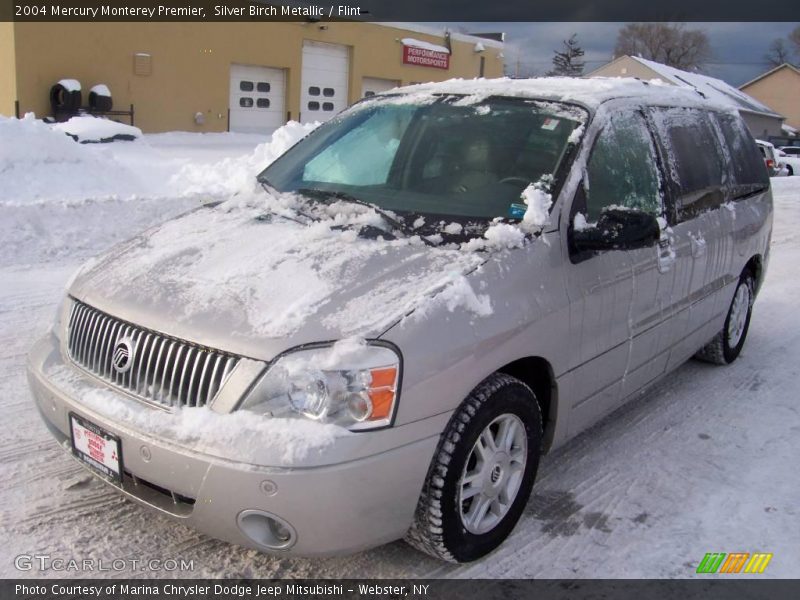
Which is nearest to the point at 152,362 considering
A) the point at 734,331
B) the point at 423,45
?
the point at 734,331

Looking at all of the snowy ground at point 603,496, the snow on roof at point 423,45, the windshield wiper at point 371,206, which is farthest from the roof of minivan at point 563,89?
the snow on roof at point 423,45

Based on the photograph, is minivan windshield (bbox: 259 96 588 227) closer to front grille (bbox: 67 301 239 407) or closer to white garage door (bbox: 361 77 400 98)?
front grille (bbox: 67 301 239 407)

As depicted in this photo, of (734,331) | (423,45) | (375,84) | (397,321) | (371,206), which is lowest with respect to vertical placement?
(734,331)

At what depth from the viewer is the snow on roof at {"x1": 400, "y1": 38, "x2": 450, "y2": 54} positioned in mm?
26531

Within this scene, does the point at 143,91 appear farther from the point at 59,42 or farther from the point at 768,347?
the point at 768,347

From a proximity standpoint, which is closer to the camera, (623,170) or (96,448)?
(96,448)

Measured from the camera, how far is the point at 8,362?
4.60 m

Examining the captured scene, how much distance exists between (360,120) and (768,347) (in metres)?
3.79

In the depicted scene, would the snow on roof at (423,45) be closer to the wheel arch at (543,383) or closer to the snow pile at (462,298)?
the wheel arch at (543,383)

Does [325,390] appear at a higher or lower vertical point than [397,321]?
lower

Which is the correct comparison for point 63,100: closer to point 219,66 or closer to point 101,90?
point 101,90

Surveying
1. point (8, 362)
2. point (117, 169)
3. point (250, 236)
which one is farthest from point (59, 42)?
point (250, 236)

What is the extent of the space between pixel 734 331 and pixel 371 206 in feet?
10.6

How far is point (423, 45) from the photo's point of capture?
27.1 metres
